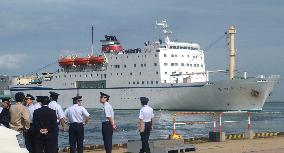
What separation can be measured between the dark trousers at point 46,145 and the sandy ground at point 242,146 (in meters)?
3.28

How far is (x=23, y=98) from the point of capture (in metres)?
8.92

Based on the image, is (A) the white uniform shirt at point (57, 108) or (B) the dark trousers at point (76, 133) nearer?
(B) the dark trousers at point (76, 133)

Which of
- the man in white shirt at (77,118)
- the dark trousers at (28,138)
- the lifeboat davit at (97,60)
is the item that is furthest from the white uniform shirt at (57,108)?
the lifeboat davit at (97,60)

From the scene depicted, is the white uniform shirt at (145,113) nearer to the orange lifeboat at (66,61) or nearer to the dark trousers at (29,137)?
the dark trousers at (29,137)

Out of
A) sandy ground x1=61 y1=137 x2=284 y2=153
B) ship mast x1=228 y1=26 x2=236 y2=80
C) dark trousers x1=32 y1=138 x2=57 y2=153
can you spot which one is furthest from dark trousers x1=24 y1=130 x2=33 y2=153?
ship mast x1=228 y1=26 x2=236 y2=80

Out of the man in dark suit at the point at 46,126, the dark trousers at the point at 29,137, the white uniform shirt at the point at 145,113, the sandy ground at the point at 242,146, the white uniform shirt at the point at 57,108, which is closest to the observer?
the man in dark suit at the point at 46,126

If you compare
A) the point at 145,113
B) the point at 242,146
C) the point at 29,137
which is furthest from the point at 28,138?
the point at 242,146

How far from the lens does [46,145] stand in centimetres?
846

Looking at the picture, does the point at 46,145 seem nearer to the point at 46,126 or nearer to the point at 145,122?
the point at 46,126

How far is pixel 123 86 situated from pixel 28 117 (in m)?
52.6

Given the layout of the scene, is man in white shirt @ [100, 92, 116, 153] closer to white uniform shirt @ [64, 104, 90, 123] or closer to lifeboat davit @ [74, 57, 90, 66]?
white uniform shirt @ [64, 104, 90, 123]

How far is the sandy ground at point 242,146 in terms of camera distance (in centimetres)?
1100

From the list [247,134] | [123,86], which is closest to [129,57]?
[123,86]

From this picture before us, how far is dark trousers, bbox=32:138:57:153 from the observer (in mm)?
8430
